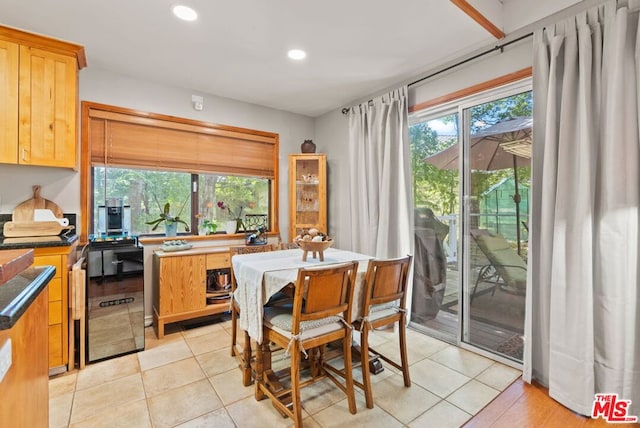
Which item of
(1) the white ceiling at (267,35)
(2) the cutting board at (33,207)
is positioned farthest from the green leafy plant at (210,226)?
(1) the white ceiling at (267,35)

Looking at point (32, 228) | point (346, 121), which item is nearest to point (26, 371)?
point (32, 228)

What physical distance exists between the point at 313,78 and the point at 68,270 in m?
2.70

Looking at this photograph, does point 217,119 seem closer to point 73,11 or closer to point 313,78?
point 313,78

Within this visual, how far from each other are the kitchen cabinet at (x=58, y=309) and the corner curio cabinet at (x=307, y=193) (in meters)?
2.31

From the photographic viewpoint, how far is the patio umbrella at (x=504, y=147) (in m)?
2.34

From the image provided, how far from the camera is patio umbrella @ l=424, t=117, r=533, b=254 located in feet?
7.68

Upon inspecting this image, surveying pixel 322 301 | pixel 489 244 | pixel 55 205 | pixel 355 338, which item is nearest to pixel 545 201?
pixel 489 244

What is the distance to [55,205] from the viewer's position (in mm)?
2684

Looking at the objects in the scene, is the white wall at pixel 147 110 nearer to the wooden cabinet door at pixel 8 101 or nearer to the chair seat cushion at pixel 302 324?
the wooden cabinet door at pixel 8 101

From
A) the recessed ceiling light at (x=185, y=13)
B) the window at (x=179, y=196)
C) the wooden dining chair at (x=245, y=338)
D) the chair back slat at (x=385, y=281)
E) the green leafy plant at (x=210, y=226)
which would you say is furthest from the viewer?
the green leafy plant at (x=210, y=226)

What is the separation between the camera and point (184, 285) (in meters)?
3.03

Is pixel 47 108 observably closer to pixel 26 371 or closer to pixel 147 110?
pixel 147 110

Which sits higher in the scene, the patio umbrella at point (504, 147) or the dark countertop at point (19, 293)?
the patio umbrella at point (504, 147)

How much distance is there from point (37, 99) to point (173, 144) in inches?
45.1
